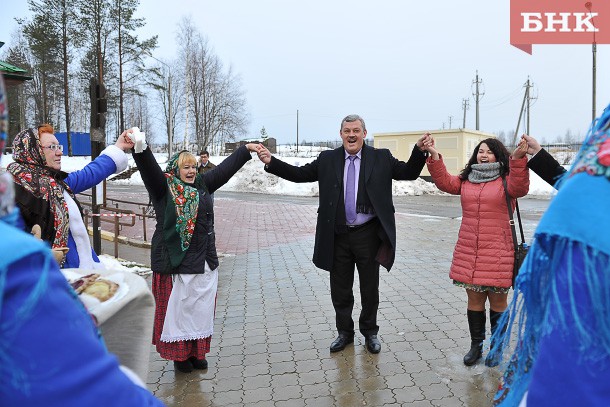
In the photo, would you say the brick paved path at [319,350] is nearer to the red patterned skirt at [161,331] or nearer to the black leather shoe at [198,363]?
the black leather shoe at [198,363]

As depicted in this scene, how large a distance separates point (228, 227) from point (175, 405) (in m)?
9.68

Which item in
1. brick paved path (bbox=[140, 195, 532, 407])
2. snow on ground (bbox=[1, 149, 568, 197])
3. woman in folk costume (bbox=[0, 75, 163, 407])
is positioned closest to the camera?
woman in folk costume (bbox=[0, 75, 163, 407])

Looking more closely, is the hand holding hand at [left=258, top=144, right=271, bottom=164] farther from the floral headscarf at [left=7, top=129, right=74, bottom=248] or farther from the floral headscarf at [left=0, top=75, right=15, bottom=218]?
the floral headscarf at [left=0, top=75, right=15, bottom=218]

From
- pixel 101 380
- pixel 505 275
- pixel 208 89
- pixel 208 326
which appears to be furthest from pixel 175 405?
pixel 208 89

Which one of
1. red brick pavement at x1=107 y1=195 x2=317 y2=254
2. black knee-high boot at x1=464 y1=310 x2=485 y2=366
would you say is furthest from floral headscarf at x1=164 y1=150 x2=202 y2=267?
red brick pavement at x1=107 y1=195 x2=317 y2=254

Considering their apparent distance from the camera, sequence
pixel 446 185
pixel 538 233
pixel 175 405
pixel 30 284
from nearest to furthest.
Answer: pixel 30 284 < pixel 538 233 < pixel 175 405 < pixel 446 185

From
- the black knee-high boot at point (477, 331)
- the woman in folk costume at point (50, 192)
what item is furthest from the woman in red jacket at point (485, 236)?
the woman in folk costume at point (50, 192)

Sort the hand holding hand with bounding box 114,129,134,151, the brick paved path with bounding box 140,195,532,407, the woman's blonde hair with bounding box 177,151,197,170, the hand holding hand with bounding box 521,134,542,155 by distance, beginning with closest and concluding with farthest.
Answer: the hand holding hand with bounding box 521,134,542,155 → the hand holding hand with bounding box 114,129,134,151 → the brick paved path with bounding box 140,195,532,407 → the woman's blonde hair with bounding box 177,151,197,170

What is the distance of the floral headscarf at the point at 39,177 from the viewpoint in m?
Answer: 3.03

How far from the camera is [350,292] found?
4.64 metres

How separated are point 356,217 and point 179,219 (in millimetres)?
1575

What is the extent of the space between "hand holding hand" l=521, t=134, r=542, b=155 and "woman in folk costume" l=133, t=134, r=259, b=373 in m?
2.56

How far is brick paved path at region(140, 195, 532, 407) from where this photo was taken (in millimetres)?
3691

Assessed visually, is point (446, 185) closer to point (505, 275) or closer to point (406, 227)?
point (505, 275)
